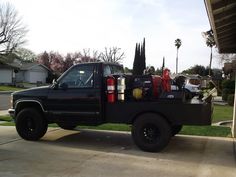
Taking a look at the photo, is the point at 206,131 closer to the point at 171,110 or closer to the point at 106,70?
the point at 171,110

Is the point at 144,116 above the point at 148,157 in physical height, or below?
above

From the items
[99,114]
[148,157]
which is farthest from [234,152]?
[99,114]

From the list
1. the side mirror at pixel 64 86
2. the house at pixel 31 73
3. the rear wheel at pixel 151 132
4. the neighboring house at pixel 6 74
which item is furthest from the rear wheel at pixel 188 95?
the house at pixel 31 73

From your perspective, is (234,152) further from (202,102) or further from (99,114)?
(99,114)

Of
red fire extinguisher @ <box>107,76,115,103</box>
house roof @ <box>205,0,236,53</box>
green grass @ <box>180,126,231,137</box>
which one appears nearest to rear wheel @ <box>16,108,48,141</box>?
red fire extinguisher @ <box>107,76,115,103</box>

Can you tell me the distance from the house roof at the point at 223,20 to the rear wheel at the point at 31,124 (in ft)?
16.0

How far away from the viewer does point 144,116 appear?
31.5 ft

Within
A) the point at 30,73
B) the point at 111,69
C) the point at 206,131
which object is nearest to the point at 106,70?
the point at 111,69

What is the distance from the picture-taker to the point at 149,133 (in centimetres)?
959

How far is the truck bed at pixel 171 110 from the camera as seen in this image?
9.24 meters

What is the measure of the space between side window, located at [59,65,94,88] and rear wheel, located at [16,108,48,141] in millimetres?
1107

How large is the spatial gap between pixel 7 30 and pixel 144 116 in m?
55.3

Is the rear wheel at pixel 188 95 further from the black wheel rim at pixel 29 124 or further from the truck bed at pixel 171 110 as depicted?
the black wheel rim at pixel 29 124

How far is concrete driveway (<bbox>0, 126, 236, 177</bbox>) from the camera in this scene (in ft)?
25.3
